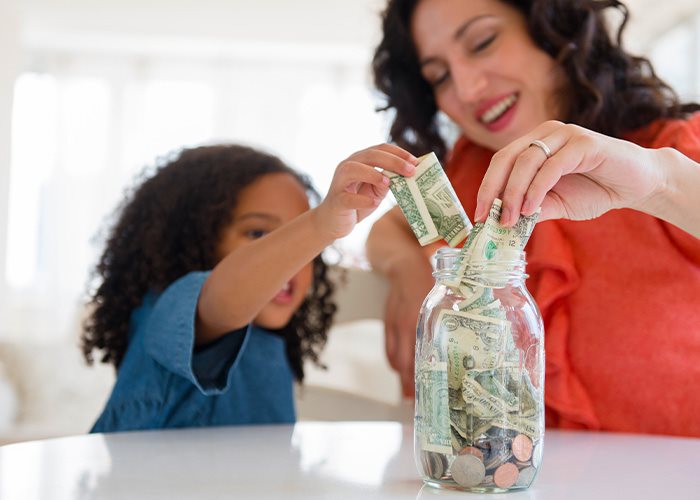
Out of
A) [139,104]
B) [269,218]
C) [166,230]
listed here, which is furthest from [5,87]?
[269,218]

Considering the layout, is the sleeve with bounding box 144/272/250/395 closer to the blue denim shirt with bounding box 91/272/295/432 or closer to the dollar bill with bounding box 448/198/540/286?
the blue denim shirt with bounding box 91/272/295/432

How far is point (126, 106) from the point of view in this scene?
21.8 feet

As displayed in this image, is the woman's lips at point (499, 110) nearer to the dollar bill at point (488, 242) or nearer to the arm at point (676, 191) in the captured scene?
the arm at point (676, 191)

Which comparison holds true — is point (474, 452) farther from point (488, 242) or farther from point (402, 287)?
point (402, 287)

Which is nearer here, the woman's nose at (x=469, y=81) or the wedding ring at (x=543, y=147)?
the wedding ring at (x=543, y=147)

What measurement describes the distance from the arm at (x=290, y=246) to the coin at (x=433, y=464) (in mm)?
282

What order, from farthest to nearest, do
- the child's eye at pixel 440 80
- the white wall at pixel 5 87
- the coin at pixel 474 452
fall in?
the white wall at pixel 5 87 < the child's eye at pixel 440 80 < the coin at pixel 474 452

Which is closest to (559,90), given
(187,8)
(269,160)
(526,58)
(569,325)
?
(526,58)

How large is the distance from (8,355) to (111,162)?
3.33 meters

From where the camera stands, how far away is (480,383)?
652mm

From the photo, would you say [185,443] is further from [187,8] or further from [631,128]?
[187,8]

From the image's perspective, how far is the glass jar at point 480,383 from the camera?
25.6 inches

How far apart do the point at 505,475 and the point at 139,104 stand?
6.44 metres

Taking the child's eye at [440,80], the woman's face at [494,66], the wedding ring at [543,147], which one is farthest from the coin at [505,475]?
the child's eye at [440,80]
